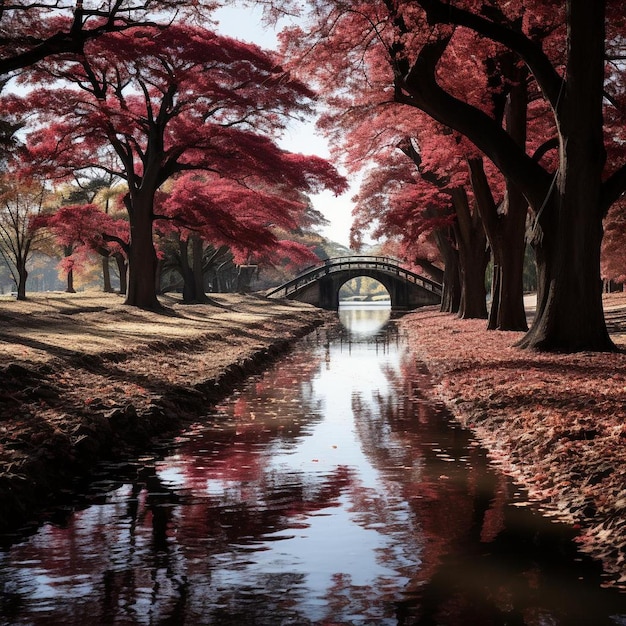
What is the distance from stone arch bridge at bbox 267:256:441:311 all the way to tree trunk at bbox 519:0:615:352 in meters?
58.2

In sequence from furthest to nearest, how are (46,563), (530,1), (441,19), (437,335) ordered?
(437,335), (530,1), (441,19), (46,563)

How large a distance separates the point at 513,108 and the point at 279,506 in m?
19.7

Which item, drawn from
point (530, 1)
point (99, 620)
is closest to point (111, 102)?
point (530, 1)

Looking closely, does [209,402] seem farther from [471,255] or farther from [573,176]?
[471,255]

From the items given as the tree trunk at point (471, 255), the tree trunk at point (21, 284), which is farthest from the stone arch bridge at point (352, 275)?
the tree trunk at point (471, 255)

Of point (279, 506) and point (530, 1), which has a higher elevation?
point (530, 1)

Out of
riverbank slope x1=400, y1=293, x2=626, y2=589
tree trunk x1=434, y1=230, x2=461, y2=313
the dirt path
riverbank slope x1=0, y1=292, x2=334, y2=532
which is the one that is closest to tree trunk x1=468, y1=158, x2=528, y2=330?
the dirt path

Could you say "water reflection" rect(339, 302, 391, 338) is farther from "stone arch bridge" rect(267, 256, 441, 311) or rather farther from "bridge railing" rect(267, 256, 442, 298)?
"stone arch bridge" rect(267, 256, 441, 311)

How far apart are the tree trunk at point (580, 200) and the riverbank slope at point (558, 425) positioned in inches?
31.3

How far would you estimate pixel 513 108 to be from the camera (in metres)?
25.2

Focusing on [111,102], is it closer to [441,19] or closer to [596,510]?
[441,19]

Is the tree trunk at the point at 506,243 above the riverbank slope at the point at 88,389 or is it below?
above

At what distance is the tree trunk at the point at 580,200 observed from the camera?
17.9m

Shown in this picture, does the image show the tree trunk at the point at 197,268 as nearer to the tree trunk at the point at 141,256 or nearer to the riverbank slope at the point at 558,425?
the tree trunk at the point at 141,256
